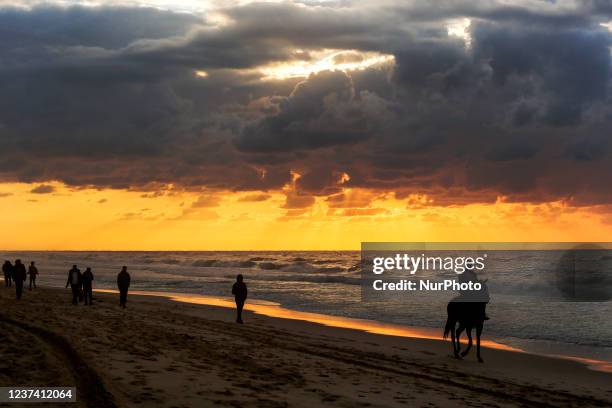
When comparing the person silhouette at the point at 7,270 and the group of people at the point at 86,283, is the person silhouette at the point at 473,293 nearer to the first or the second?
the group of people at the point at 86,283

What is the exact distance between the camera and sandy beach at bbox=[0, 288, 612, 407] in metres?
10.7

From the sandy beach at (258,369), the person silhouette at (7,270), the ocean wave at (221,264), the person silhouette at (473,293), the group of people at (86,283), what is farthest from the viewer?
the ocean wave at (221,264)

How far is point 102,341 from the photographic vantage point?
1525 centimetres

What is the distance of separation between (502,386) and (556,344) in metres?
8.88

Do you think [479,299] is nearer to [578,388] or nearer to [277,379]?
[578,388]

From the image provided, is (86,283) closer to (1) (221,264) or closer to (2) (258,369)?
(2) (258,369)

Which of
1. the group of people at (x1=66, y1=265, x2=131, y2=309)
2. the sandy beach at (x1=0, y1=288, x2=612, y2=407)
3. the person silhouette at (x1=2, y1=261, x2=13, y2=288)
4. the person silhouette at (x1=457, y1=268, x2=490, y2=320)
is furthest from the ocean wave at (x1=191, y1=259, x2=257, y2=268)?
the person silhouette at (x1=457, y1=268, x2=490, y2=320)

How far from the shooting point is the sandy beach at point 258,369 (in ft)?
35.0

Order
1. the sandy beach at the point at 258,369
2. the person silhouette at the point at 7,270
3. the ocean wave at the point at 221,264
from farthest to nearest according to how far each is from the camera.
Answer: the ocean wave at the point at 221,264 < the person silhouette at the point at 7,270 < the sandy beach at the point at 258,369

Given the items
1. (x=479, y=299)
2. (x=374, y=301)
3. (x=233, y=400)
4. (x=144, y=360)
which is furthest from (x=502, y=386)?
(x=374, y=301)

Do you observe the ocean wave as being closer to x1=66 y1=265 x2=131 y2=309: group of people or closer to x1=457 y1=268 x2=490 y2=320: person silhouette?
x1=66 y1=265 x2=131 y2=309: group of people

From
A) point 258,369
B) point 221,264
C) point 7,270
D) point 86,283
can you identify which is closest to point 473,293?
point 258,369

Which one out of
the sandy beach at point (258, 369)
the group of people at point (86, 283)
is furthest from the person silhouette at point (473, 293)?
the group of people at point (86, 283)

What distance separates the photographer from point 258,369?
527 inches
